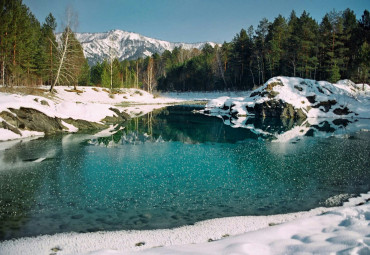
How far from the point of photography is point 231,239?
4996mm

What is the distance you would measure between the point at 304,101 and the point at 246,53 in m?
33.6

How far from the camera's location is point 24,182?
869cm

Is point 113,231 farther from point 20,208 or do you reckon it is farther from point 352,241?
point 352,241

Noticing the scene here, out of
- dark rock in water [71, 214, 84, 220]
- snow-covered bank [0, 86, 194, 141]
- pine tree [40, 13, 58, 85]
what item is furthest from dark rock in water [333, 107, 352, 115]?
pine tree [40, 13, 58, 85]

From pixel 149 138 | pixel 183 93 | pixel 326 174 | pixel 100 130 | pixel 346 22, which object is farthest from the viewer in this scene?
pixel 183 93

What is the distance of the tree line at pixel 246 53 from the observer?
36.1 m

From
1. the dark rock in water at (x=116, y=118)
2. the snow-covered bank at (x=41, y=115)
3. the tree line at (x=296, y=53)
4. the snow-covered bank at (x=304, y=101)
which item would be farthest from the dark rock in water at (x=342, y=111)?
the snow-covered bank at (x=41, y=115)

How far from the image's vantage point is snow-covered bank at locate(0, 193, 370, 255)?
4.29m

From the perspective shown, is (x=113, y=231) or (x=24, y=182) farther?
(x=24, y=182)

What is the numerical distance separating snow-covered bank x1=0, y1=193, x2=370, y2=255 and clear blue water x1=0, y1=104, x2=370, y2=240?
44 centimetres

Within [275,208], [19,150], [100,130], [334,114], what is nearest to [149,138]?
[100,130]

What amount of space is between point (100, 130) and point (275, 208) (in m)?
15.9

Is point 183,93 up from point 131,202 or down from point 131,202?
up

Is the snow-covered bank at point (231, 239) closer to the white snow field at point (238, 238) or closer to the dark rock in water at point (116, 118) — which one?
the white snow field at point (238, 238)
